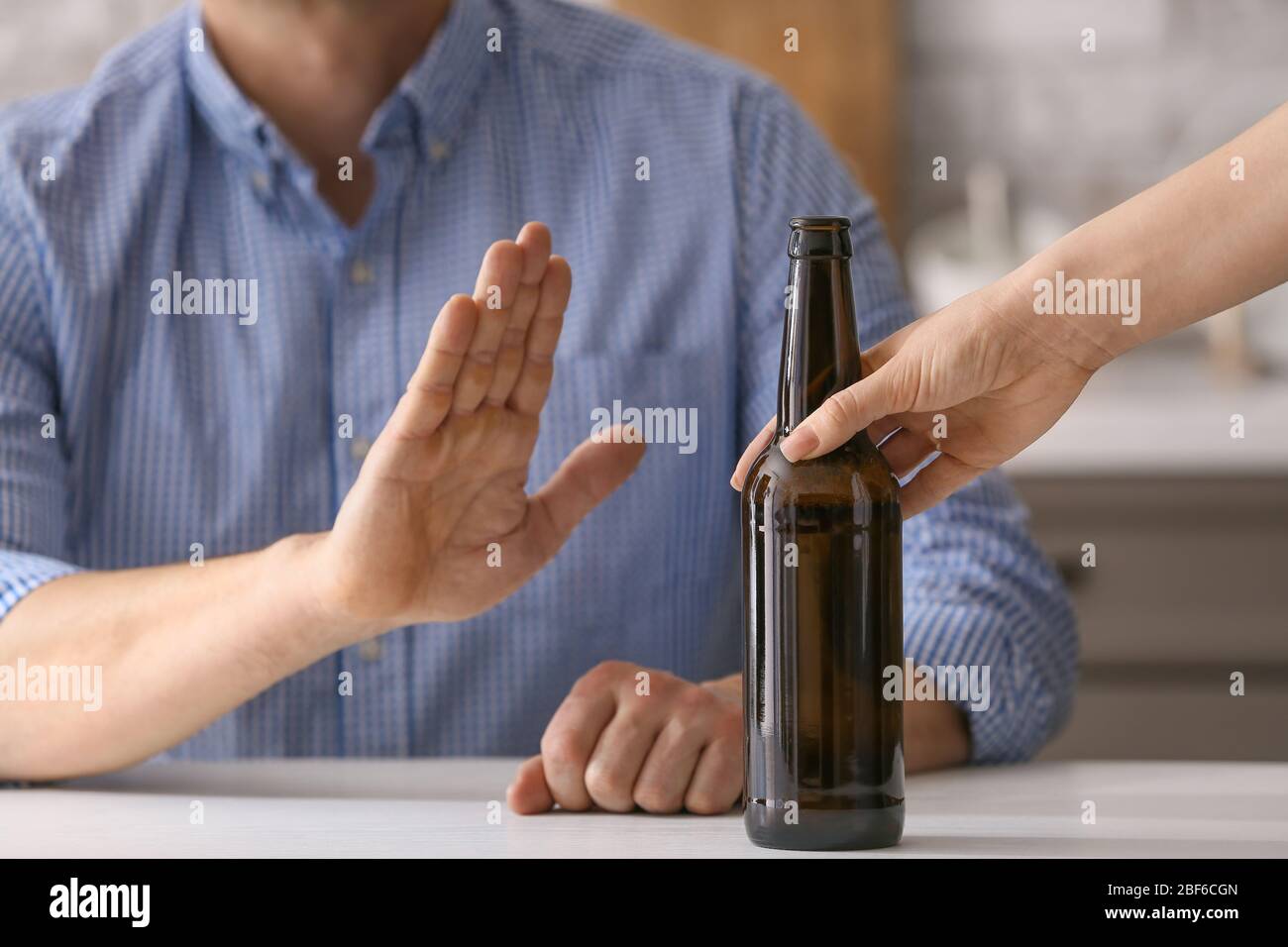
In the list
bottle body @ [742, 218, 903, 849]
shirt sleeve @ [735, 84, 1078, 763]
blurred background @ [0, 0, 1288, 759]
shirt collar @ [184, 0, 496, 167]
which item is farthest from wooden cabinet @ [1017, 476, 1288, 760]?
bottle body @ [742, 218, 903, 849]

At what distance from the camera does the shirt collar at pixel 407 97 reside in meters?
Answer: 1.29

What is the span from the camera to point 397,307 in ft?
4.32

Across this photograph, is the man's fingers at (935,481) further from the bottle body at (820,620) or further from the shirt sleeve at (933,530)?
the shirt sleeve at (933,530)

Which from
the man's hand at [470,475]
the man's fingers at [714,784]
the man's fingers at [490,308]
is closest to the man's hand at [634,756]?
the man's fingers at [714,784]

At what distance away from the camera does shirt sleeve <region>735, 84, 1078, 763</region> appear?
1080 mm

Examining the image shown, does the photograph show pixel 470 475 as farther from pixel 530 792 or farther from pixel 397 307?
pixel 397 307

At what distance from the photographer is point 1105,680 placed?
7.07ft

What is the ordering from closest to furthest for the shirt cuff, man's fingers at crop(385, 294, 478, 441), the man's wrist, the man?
man's fingers at crop(385, 294, 478, 441)
the man's wrist
the shirt cuff
the man

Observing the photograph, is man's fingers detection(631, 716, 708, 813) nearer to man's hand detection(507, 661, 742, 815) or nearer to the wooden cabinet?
man's hand detection(507, 661, 742, 815)

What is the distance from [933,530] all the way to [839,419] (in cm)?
54

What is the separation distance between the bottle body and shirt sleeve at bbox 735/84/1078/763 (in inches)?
13.5

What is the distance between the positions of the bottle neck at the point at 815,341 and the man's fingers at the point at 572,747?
0.25 metres
